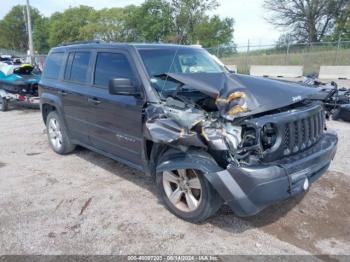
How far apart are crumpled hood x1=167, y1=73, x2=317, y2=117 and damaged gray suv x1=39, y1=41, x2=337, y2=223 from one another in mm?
11

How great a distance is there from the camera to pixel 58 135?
20.8 feet

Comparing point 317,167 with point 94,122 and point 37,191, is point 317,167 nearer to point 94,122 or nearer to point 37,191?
point 94,122

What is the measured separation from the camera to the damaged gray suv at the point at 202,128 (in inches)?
127

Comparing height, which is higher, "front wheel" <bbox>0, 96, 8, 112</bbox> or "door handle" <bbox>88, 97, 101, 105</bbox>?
"door handle" <bbox>88, 97, 101, 105</bbox>

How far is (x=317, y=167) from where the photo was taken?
3.64m

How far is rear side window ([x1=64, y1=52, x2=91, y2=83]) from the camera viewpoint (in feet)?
17.0

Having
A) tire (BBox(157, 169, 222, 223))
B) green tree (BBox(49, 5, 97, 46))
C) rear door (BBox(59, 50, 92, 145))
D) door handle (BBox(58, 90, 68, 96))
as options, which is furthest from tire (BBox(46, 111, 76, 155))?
green tree (BBox(49, 5, 97, 46))

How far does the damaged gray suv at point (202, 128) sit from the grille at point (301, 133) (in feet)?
0.03

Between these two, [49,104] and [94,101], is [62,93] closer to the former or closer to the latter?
[49,104]

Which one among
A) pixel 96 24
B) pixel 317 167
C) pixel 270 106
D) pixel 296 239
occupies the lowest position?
pixel 296 239

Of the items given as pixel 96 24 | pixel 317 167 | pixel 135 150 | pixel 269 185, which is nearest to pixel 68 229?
pixel 135 150

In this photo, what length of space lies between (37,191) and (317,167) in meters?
3.54

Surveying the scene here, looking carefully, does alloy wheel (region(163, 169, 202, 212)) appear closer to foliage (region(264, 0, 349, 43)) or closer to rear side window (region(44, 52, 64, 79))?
rear side window (region(44, 52, 64, 79))

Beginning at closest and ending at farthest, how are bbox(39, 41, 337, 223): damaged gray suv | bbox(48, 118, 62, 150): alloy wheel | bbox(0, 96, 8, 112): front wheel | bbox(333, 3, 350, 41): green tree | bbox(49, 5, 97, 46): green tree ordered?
1. bbox(39, 41, 337, 223): damaged gray suv
2. bbox(48, 118, 62, 150): alloy wheel
3. bbox(0, 96, 8, 112): front wheel
4. bbox(333, 3, 350, 41): green tree
5. bbox(49, 5, 97, 46): green tree
